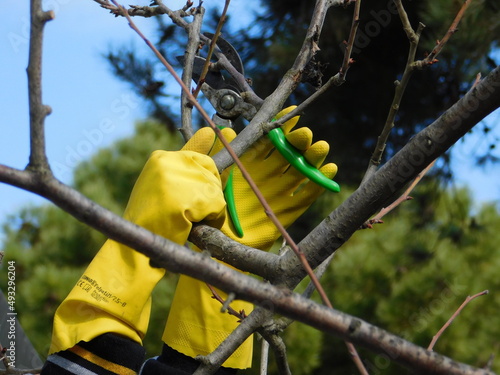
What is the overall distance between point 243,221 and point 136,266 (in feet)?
0.61

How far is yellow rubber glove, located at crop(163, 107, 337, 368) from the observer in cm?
76

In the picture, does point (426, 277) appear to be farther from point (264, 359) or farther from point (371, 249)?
point (264, 359)

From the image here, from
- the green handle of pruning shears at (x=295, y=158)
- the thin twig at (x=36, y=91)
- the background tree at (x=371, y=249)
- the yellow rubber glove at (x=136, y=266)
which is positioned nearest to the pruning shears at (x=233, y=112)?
the green handle of pruning shears at (x=295, y=158)

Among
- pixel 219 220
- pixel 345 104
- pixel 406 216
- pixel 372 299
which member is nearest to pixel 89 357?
pixel 219 220

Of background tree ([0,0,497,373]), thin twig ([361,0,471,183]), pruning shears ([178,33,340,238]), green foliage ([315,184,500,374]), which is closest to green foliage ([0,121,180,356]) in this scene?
background tree ([0,0,497,373])

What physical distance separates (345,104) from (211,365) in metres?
1.73

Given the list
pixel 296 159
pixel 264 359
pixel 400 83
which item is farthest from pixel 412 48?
pixel 264 359

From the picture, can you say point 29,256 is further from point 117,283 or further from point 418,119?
point 117,283

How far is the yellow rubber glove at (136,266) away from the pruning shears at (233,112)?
4.6 inches

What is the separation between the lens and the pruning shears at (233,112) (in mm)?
750

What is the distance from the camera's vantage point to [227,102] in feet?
2.69

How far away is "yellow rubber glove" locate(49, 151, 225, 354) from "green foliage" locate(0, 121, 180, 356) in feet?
7.12

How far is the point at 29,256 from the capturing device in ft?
11.1

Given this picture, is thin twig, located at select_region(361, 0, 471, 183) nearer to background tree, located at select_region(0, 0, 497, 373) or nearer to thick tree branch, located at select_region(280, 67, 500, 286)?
thick tree branch, located at select_region(280, 67, 500, 286)
